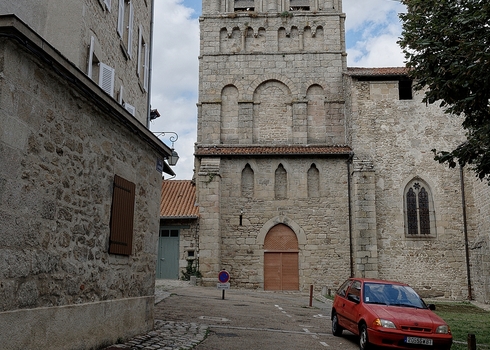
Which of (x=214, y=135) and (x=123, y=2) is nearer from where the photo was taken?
(x=123, y=2)

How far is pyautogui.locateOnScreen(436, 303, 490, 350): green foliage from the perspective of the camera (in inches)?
424

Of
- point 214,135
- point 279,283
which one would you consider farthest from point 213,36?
point 279,283

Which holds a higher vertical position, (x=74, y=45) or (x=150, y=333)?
(x=74, y=45)

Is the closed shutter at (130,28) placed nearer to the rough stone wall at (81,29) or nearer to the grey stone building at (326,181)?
the rough stone wall at (81,29)

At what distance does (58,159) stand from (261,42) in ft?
75.2

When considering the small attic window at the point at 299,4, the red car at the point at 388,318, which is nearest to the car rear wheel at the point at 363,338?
the red car at the point at 388,318

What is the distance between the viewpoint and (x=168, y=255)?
2511 cm

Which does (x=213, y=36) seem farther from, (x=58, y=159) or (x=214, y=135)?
(x=58, y=159)

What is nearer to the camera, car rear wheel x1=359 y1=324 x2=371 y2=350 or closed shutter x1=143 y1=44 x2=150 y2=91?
car rear wheel x1=359 y1=324 x2=371 y2=350

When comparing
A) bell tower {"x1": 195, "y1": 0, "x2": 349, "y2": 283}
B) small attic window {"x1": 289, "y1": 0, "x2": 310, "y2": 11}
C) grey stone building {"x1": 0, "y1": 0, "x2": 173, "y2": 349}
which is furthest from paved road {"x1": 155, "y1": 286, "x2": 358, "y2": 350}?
small attic window {"x1": 289, "y1": 0, "x2": 310, "y2": 11}

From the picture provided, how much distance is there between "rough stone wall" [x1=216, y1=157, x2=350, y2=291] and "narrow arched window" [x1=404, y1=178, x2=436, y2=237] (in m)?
3.03

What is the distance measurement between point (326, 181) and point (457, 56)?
54.5ft

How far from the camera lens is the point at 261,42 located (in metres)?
28.1

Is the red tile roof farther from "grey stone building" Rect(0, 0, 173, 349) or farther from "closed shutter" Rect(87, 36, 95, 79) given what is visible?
"closed shutter" Rect(87, 36, 95, 79)
